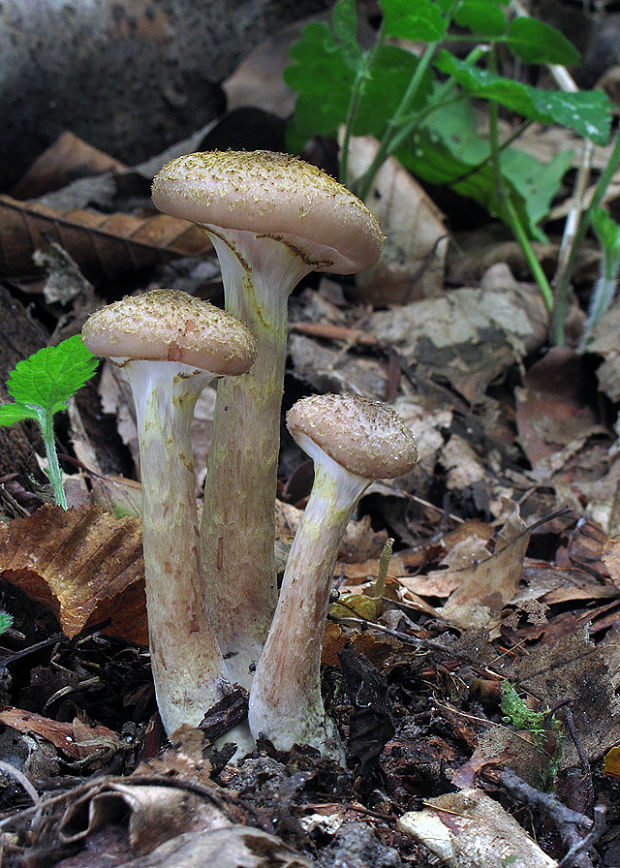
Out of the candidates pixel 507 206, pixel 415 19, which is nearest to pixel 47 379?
pixel 415 19

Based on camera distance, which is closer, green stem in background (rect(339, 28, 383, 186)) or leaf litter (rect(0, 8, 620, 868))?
leaf litter (rect(0, 8, 620, 868))

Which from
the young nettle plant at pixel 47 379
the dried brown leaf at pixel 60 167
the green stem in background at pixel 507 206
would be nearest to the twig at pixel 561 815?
the young nettle plant at pixel 47 379

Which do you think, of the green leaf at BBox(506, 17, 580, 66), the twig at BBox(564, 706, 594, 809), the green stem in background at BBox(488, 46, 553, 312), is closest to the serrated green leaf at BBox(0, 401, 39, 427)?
the twig at BBox(564, 706, 594, 809)

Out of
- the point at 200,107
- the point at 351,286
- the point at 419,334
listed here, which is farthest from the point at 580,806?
the point at 200,107

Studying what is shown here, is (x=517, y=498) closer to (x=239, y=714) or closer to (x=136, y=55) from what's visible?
(x=239, y=714)

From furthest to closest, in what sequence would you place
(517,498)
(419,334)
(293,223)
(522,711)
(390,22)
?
(419,334)
(517,498)
(390,22)
(522,711)
(293,223)

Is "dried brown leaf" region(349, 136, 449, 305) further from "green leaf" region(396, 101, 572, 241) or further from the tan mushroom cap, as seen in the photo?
the tan mushroom cap
